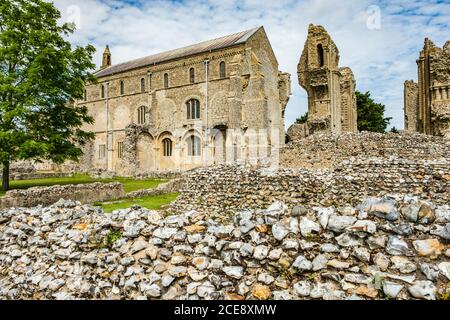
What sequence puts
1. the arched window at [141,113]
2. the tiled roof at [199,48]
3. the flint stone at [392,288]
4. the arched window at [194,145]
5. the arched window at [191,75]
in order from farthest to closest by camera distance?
1. the arched window at [141,113]
2. the arched window at [191,75]
3. the arched window at [194,145]
4. the tiled roof at [199,48]
5. the flint stone at [392,288]

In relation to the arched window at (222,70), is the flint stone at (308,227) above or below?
below

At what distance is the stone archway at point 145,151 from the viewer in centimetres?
3378

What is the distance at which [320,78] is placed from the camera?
23.3 meters

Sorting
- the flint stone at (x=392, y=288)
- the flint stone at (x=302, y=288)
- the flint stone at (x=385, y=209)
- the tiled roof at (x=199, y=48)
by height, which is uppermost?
the tiled roof at (x=199, y=48)

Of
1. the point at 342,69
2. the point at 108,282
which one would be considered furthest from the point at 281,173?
the point at 342,69

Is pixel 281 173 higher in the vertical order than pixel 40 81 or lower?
lower

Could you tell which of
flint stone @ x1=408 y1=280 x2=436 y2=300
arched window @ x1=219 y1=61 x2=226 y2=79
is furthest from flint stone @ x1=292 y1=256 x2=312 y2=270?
arched window @ x1=219 y1=61 x2=226 y2=79

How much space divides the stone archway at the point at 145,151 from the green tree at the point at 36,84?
1451cm

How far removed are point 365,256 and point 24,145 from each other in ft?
57.9

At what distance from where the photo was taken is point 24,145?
15.3 meters

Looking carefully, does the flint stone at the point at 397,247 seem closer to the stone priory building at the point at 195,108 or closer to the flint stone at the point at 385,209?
the flint stone at the point at 385,209

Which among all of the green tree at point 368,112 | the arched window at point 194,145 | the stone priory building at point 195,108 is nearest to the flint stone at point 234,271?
the stone priory building at point 195,108

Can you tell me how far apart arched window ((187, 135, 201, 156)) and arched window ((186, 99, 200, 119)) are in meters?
2.54
